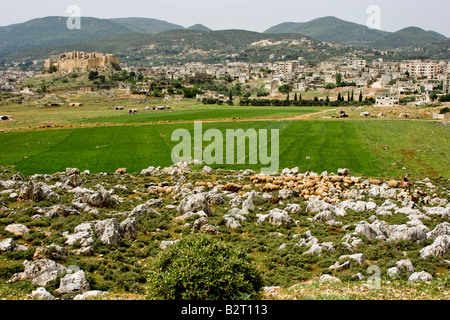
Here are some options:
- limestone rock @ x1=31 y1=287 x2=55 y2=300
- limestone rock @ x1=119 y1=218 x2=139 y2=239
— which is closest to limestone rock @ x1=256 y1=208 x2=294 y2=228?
limestone rock @ x1=119 y1=218 x2=139 y2=239

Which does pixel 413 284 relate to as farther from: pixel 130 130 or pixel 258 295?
pixel 130 130

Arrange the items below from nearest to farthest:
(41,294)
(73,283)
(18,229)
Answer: (41,294), (73,283), (18,229)

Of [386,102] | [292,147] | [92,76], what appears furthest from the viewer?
[92,76]

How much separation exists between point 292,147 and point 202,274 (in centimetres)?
4399

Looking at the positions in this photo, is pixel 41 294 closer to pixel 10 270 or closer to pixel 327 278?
pixel 10 270

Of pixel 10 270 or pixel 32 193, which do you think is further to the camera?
pixel 32 193

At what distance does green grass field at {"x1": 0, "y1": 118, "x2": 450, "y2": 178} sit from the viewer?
44281mm

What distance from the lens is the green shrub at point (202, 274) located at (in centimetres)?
1107

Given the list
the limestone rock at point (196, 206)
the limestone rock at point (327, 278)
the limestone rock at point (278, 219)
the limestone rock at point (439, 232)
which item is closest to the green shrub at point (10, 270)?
the limestone rock at point (196, 206)

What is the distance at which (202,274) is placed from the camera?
36.6 feet

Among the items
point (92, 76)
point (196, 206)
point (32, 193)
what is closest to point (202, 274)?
point (196, 206)

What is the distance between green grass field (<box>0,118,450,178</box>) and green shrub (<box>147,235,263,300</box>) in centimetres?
3177

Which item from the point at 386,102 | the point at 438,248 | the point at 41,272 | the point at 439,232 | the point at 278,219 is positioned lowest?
the point at 278,219
